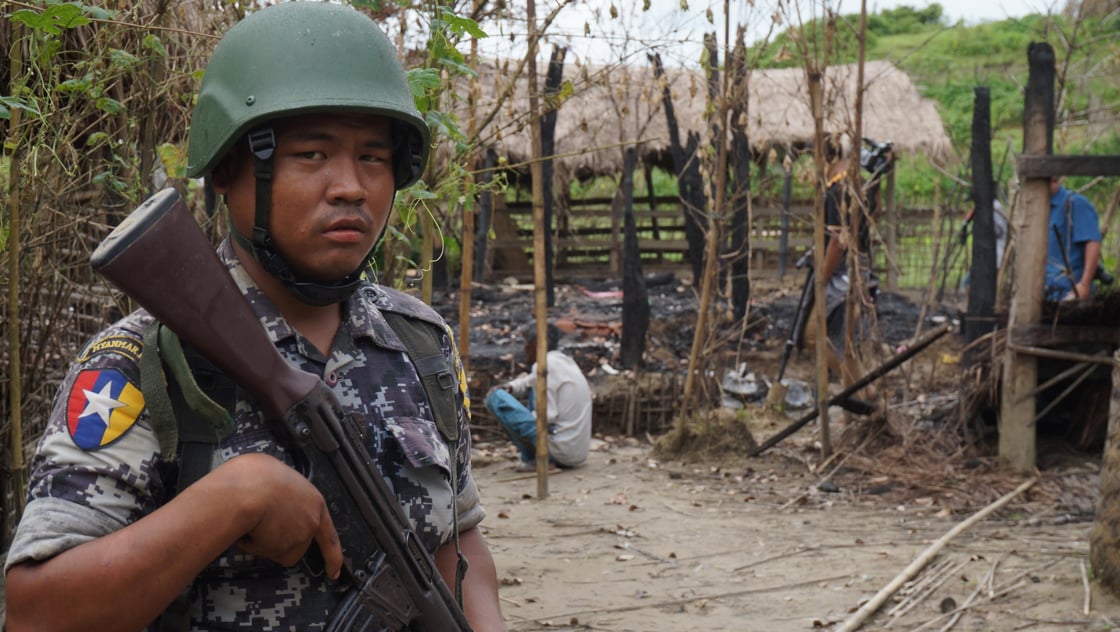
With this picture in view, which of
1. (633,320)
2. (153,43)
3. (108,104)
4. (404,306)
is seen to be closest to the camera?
(404,306)

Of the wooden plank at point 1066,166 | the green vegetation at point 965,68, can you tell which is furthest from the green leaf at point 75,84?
the green vegetation at point 965,68

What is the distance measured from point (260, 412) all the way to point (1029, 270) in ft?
18.6

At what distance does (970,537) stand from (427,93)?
3569 millimetres

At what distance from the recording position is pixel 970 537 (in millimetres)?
5363

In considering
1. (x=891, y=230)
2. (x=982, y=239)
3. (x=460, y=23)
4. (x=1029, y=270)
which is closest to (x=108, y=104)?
(x=460, y=23)

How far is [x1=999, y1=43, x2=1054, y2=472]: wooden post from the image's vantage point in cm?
609

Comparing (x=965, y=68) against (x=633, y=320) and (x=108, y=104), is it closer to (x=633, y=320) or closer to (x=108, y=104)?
(x=633, y=320)

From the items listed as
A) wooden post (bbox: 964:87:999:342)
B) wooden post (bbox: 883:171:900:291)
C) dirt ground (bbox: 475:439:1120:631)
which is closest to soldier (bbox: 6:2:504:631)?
dirt ground (bbox: 475:439:1120:631)

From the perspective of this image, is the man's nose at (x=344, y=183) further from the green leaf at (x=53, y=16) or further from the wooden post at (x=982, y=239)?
the wooden post at (x=982, y=239)

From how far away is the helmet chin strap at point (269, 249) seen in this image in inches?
56.4

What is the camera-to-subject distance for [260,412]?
1399 mm

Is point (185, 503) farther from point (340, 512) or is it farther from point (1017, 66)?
point (1017, 66)

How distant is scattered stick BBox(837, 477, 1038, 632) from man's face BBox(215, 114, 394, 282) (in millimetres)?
3188

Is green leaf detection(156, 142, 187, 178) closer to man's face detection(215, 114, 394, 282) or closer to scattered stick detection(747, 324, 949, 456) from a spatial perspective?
man's face detection(215, 114, 394, 282)
